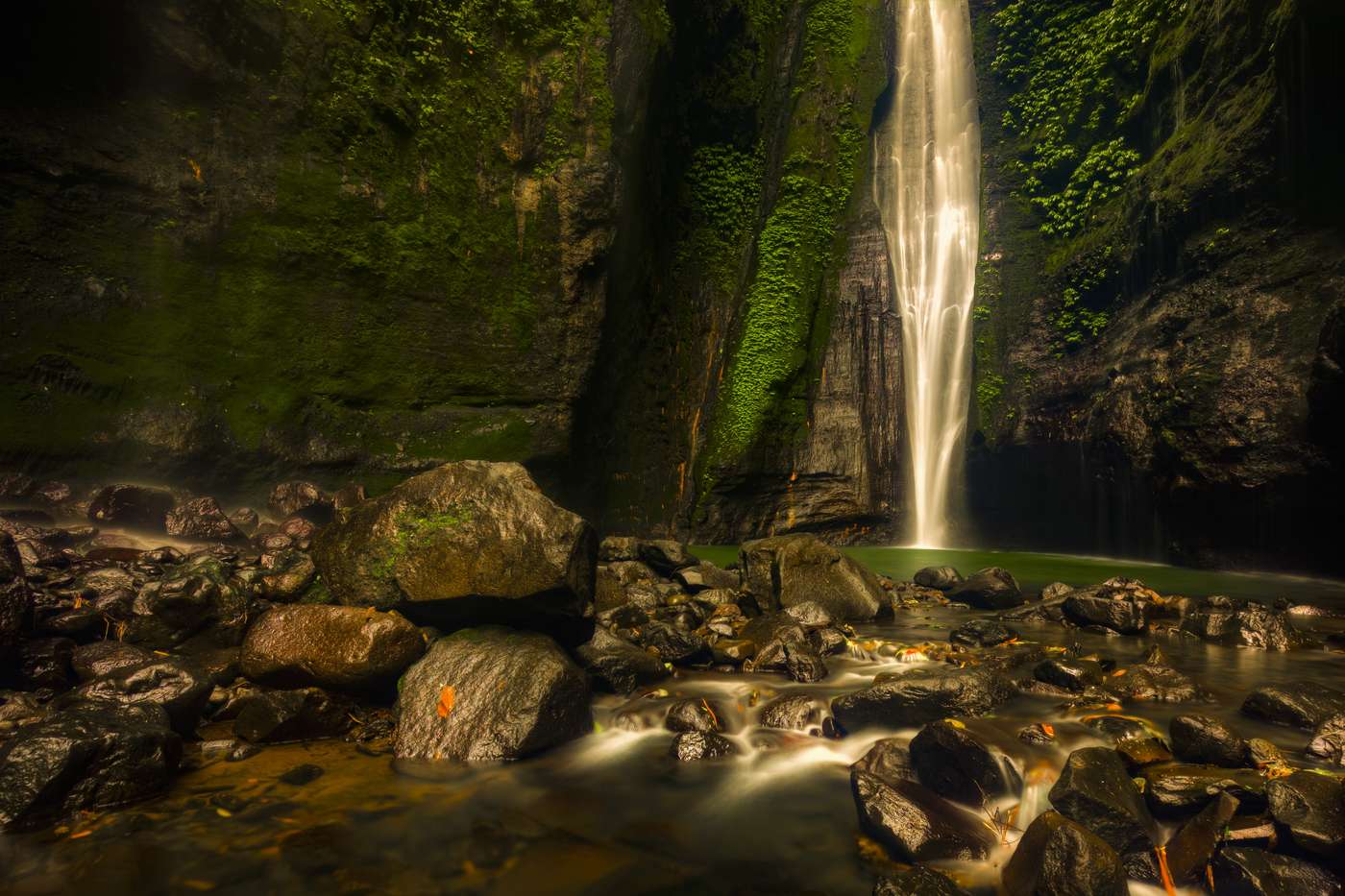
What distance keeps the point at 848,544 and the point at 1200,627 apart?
9235mm

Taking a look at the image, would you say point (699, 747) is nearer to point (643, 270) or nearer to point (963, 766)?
point (963, 766)

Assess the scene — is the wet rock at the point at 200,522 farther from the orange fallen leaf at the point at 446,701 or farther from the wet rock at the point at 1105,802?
the wet rock at the point at 1105,802

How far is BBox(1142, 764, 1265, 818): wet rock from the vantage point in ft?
8.89

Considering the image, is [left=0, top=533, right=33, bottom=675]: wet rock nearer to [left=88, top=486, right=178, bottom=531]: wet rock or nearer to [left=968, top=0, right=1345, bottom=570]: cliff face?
[left=88, top=486, right=178, bottom=531]: wet rock

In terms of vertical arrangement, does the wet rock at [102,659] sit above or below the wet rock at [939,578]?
above

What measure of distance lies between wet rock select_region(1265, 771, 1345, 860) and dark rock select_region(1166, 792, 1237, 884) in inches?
6.3

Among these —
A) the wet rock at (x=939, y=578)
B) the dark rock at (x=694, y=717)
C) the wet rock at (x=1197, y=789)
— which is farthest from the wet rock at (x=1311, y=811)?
the wet rock at (x=939, y=578)

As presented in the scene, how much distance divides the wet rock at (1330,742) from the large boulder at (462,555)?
4379 mm

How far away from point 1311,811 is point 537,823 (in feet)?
10.9

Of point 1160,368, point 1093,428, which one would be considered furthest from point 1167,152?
point 1093,428

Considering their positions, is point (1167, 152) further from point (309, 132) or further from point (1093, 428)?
point (309, 132)

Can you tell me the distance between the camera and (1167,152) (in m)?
13.2

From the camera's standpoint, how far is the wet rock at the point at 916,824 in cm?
276

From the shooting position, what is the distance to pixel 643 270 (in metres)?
14.1
